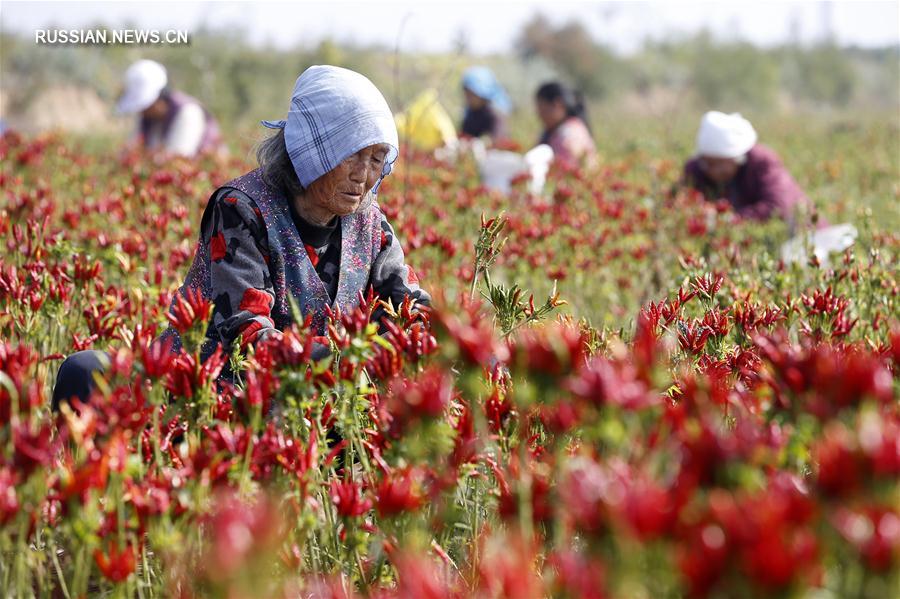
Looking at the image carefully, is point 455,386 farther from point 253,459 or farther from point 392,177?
point 392,177

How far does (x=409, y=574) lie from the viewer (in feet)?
3.35

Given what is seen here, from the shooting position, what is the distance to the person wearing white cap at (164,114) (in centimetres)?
799

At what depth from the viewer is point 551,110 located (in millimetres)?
9148

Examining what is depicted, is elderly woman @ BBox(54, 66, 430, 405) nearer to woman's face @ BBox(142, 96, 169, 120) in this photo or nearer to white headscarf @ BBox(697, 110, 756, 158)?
white headscarf @ BBox(697, 110, 756, 158)

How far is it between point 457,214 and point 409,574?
437 cm

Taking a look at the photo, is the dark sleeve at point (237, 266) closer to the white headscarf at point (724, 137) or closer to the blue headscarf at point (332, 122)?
the blue headscarf at point (332, 122)

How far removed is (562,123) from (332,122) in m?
6.71

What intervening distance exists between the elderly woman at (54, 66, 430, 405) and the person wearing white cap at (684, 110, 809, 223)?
3.91 metres

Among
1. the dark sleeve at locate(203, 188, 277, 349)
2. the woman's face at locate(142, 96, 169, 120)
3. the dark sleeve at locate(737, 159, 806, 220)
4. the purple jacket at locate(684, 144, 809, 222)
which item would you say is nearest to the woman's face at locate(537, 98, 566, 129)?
the purple jacket at locate(684, 144, 809, 222)

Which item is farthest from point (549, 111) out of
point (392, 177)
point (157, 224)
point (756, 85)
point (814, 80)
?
point (814, 80)

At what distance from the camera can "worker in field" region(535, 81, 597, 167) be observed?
8.76 m

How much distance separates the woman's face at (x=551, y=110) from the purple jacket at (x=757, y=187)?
2190mm

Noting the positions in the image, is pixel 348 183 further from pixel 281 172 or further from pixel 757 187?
pixel 757 187

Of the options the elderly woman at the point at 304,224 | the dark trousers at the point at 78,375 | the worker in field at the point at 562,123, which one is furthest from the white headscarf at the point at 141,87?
the dark trousers at the point at 78,375
